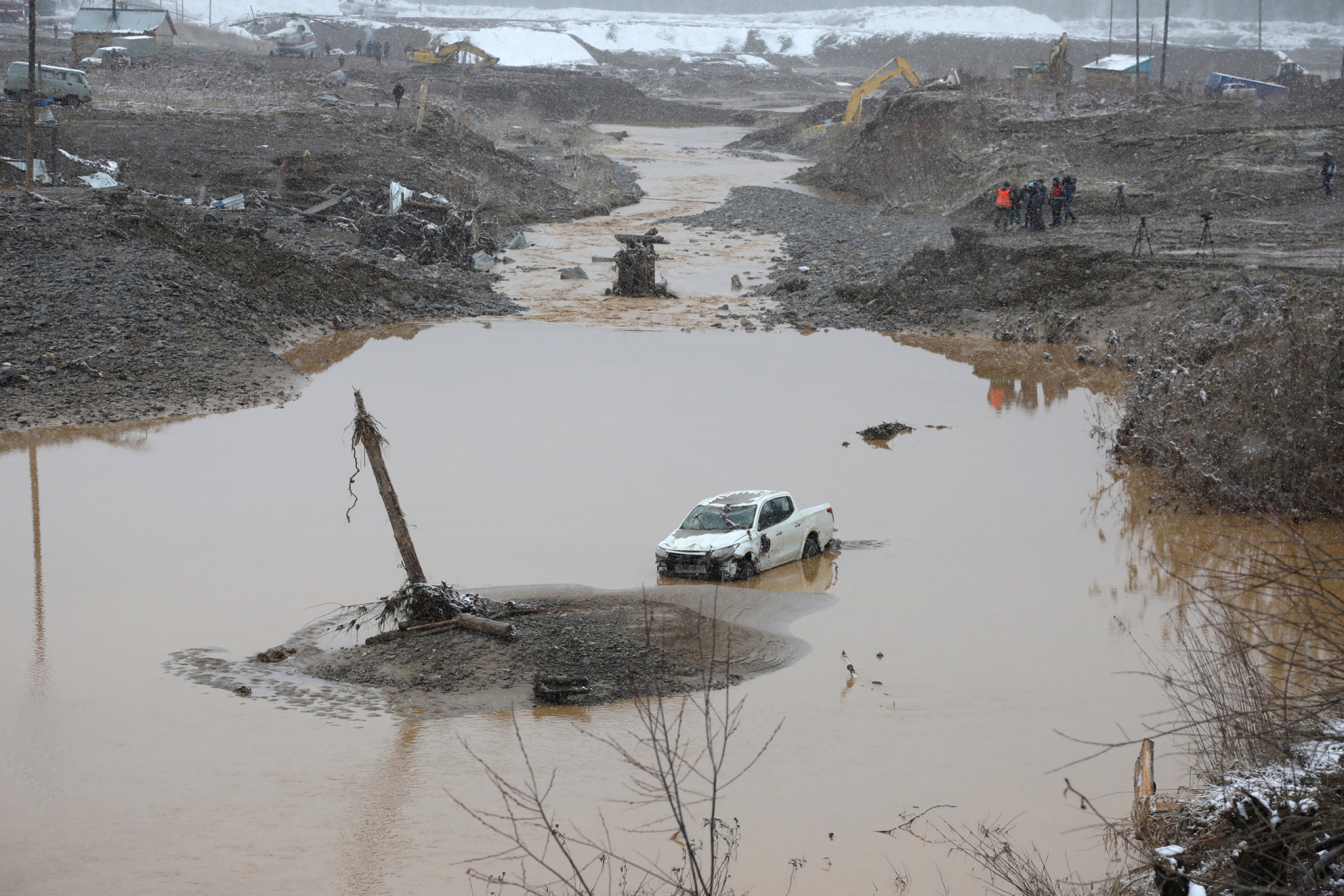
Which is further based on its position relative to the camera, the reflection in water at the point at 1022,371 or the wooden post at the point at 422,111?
the wooden post at the point at 422,111

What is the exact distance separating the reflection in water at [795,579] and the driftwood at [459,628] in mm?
3116

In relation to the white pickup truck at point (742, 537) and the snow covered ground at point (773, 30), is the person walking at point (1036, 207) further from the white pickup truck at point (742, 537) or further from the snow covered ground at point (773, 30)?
the snow covered ground at point (773, 30)

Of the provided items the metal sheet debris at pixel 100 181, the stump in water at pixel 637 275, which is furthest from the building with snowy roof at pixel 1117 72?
the metal sheet debris at pixel 100 181

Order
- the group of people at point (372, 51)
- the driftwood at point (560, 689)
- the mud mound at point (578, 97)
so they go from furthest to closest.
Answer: the group of people at point (372, 51), the mud mound at point (578, 97), the driftwood at point (560, 689)

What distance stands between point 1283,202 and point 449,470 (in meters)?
33.1

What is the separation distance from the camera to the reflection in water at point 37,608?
12.3 metres

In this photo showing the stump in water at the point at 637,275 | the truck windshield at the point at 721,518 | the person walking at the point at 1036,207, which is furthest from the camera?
the person walking at the point at 1036,207

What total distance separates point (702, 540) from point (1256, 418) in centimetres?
917

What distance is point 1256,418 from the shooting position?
17469 millimetres

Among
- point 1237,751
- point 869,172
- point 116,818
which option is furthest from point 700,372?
point 869,172

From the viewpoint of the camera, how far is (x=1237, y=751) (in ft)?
20.2

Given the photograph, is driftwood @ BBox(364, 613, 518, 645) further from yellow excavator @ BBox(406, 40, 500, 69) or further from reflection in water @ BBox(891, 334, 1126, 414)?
yellow excavator @ BBox(406, 40, 500, 69)

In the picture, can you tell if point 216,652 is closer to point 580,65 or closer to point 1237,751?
point 1237,751

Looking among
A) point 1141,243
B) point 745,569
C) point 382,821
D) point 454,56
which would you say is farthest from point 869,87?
point 382,821
